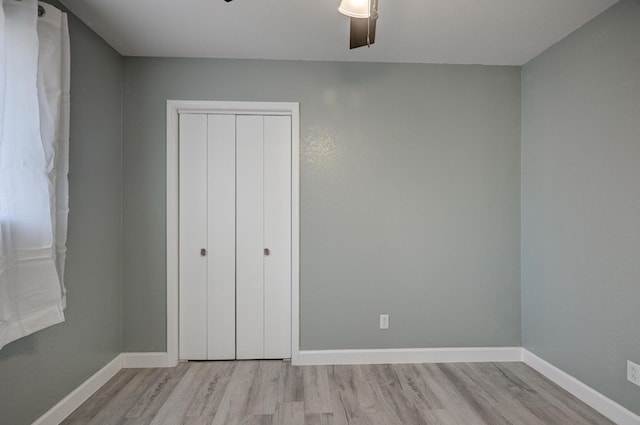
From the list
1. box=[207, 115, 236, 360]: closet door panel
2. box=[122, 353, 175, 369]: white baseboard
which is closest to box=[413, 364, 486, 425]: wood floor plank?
box=[207, 115, 236, 360]: closet door panel

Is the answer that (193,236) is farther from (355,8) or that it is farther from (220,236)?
(355,8)

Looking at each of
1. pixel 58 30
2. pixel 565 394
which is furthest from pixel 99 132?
pixel 565 394

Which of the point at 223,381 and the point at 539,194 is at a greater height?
the point at 539,194

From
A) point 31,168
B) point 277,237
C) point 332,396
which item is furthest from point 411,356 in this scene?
point 31,168

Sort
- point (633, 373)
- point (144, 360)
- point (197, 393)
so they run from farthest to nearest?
1. point (144, 360)
2. point (197, 393)
3. point (633, 373)

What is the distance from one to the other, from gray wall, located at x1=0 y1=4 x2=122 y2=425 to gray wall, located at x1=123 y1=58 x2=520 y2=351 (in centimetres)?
24

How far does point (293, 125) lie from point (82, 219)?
5.40ft

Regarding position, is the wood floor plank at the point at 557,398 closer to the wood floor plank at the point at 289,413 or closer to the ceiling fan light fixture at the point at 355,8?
the wood floor plank at the point at 289,413

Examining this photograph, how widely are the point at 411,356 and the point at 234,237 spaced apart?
70.2 inches

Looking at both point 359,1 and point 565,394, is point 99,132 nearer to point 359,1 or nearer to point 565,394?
point 359,1

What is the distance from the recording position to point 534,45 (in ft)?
7.74

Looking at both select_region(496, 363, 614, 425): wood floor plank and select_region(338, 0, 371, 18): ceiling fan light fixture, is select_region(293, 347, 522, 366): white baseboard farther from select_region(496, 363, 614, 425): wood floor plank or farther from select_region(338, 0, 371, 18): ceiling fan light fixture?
select_region(338, 0, 371, 18): ceiling fan light fixture

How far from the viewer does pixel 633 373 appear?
5.90 ft

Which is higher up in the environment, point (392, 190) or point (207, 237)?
point (392, 190)
